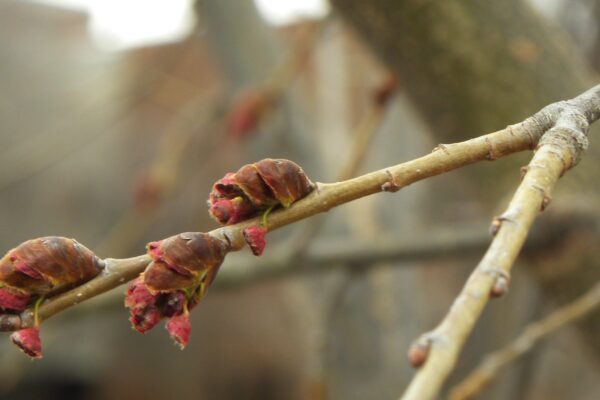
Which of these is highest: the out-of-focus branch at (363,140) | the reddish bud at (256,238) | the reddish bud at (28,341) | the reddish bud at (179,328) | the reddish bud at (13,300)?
the out-of-focus branch at (363,140)

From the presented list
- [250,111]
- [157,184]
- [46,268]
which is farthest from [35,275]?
[157,184]

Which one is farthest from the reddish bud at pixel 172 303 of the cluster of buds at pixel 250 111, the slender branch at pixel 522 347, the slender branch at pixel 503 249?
the cluster of buds at pixel 250 111

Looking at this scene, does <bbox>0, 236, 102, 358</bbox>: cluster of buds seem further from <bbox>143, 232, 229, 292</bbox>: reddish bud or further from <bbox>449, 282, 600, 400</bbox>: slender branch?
<bbox>449, 282, 600, 400</bbox>: slender branch

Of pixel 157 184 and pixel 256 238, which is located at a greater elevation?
pixel 157 184

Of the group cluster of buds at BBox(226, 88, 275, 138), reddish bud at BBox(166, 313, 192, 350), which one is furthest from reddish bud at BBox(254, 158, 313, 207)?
cluster of buds at BBox(226, 88, 275, 138)

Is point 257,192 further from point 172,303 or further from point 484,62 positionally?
point 484,62

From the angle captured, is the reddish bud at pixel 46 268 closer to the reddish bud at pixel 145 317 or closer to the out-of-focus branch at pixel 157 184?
the reddish bud at pixel 145 317
